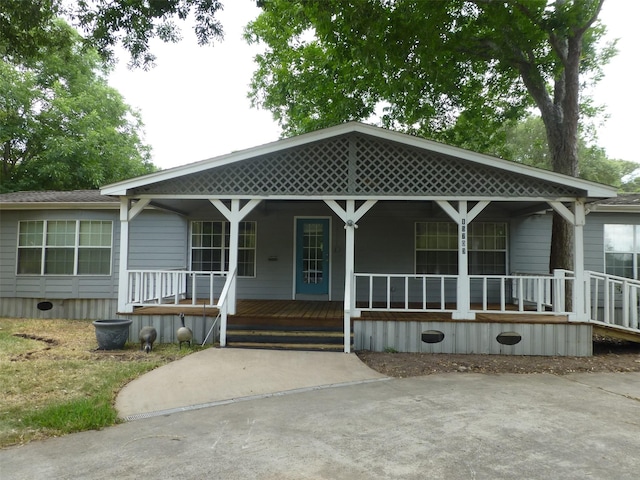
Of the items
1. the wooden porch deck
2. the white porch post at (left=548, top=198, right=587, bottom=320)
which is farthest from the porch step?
the white porch post at (left=548, top=198, right=587, bottom=320)

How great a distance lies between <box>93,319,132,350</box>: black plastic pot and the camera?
6.76 m

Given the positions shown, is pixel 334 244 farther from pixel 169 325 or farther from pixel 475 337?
pixel 169 325

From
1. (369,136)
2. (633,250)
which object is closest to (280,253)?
(369,136)

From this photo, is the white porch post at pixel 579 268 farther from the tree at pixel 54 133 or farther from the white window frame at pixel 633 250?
the tree at pixel 54 133

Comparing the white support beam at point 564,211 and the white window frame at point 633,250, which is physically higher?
the white support beam at point 564,211

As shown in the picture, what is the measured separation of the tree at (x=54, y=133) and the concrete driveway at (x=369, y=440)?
649 inches

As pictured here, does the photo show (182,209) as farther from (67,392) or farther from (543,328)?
(543,328)

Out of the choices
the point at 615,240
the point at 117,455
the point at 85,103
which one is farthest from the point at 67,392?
the point at 85,103

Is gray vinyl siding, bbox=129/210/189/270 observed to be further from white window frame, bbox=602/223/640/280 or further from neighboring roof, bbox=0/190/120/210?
white window frame, bbox=602/223/640/280

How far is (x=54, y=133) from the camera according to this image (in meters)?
18.7

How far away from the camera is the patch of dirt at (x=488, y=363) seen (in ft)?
19.7

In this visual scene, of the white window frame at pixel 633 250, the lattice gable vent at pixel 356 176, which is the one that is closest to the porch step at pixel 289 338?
the lattice gable vent at pixel 356 176

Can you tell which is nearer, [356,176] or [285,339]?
[285,339]

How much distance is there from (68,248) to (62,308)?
4.91 ft
